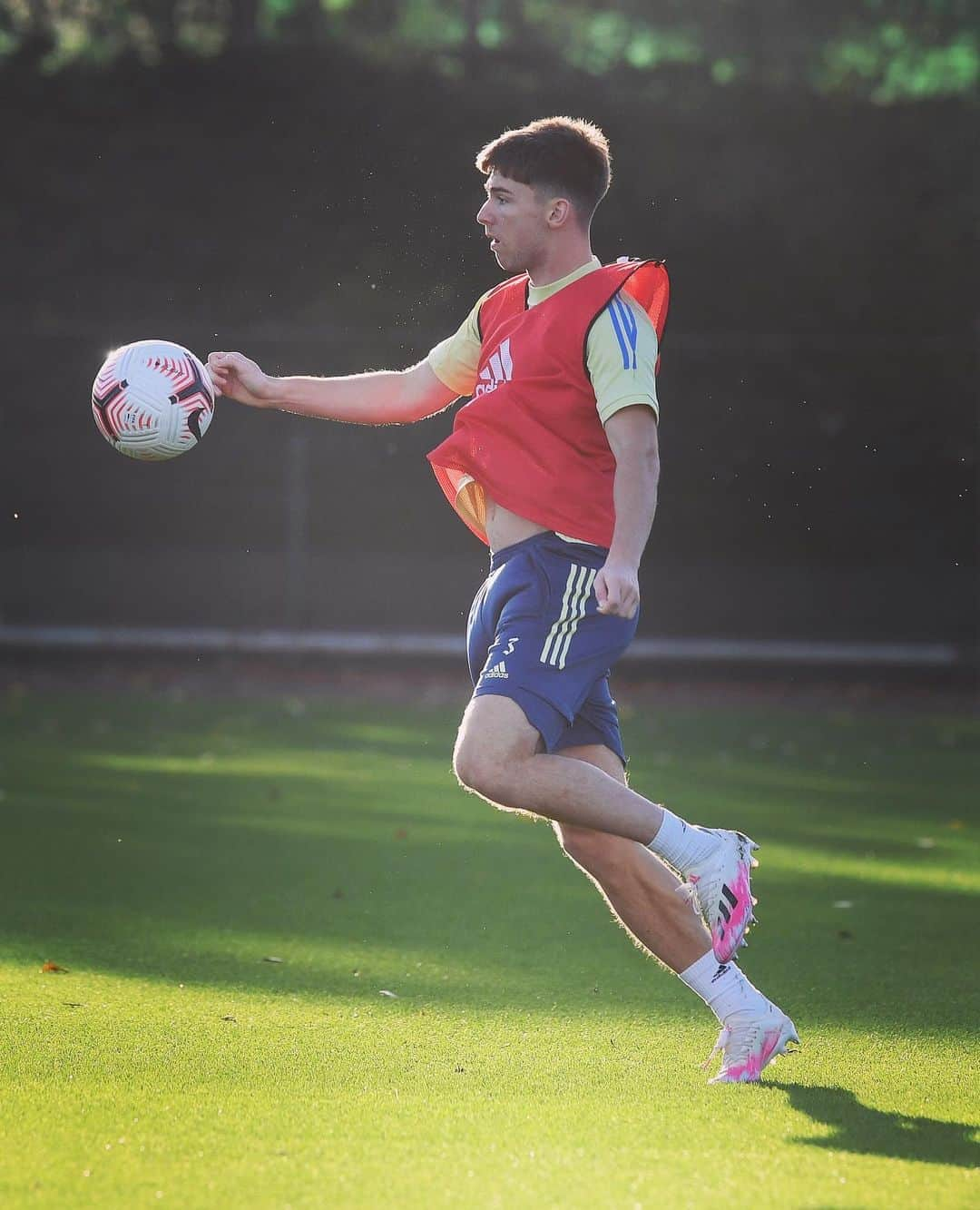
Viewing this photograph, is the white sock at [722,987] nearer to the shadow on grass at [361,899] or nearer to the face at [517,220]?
the shadow on grass at [361,899]

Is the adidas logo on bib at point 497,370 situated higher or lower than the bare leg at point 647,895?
higher

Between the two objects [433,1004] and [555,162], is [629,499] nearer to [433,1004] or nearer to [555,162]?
[555,162]

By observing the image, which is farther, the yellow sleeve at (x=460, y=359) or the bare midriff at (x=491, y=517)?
the yellow sleeve at (x=460, y=359)

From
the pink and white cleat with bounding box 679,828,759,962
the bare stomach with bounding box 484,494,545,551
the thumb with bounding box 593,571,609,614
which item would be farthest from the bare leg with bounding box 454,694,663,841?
the bare stomach with bounding box 484,494,545,551

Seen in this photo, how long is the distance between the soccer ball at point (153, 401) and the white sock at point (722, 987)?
1.81 meters

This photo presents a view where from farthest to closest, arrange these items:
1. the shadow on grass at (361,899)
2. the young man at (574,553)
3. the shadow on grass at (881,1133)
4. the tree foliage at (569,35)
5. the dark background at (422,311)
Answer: the tree foliage at (569,35), the dark background at (422,311), the shadow on grass at (361,899), the young man at (574,553), the shadow on grass at (881,1133)

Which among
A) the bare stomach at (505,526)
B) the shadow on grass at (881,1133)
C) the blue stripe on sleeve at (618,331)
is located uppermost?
the blue stripe on sleeve at (618,331)

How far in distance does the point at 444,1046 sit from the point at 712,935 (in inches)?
27.9

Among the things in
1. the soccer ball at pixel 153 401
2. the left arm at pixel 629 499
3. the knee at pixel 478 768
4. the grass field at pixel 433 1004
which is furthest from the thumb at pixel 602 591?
the soccer ball at pixel 153 401

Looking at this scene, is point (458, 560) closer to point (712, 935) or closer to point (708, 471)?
point (708, 471)

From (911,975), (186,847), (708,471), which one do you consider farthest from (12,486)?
(911,975)

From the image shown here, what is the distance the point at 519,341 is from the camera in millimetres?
4156

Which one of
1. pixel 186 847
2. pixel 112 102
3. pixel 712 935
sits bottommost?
pixel 186 847

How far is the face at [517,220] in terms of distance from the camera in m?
4.17
